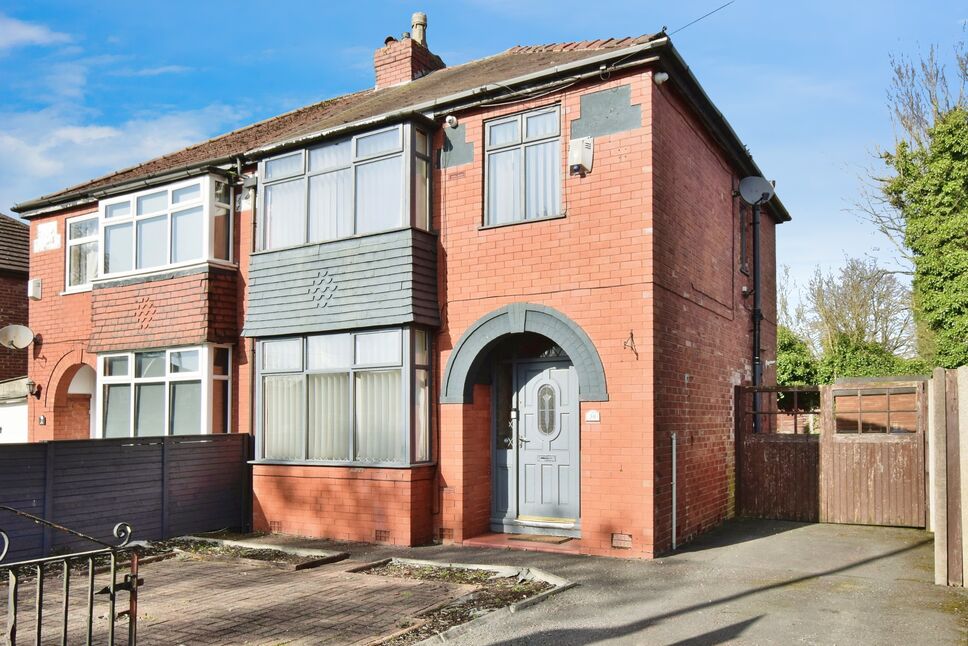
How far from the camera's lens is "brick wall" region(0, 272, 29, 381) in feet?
60.3

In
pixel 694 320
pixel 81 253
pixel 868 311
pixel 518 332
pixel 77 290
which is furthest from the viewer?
pixel 868 311

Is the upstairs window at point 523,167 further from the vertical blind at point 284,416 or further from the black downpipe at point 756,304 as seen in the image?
the black downpipe at point 756,304

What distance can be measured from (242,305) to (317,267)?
222cm

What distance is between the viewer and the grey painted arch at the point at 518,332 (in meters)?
9.70

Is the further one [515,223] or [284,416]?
[284,416]

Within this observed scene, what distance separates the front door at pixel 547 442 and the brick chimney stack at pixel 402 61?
6.97 m

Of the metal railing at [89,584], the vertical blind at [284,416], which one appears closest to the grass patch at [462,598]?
the metal railing at [89,584]

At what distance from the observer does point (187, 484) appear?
11.7m

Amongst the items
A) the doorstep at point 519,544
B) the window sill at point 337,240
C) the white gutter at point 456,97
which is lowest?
the doorstep at point 519,544

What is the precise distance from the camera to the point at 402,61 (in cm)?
1534

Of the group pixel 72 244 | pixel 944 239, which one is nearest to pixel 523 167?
pixel 72 244

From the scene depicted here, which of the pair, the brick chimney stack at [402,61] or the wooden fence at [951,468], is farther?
the brick chimney stack at [402,61]

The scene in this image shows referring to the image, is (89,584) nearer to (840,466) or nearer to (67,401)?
(840,466)

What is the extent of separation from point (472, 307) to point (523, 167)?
6.21 feet
